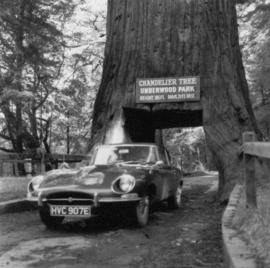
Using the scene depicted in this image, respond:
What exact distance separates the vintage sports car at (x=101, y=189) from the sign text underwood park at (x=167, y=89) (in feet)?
11.3

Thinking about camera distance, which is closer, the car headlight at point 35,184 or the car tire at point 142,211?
the car tire at point 142,211

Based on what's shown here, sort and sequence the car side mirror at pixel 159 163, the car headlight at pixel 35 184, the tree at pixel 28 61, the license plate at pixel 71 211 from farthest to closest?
the tree at pixel 28 61 → the car side mirror at pixel 159 163 → the car headlight at pixel 35 184 → the license plate at pixel 71 211

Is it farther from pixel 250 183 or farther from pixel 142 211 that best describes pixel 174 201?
pixel 250 183

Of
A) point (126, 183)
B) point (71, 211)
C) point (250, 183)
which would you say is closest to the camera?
point (250, 183)

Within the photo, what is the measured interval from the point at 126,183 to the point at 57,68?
1797 cm

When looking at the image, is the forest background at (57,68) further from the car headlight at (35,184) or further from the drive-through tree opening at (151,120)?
the car headlight at (35,184)

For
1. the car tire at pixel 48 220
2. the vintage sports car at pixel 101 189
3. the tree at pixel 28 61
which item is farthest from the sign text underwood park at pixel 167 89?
the tree at pixel 28 61

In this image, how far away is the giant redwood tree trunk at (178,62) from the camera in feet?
38.7

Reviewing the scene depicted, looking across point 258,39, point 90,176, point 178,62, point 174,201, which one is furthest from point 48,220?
point 258,39

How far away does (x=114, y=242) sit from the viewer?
648cm

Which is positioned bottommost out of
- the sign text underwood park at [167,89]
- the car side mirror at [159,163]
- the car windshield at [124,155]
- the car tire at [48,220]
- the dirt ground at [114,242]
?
the dirt ground at [114,242]

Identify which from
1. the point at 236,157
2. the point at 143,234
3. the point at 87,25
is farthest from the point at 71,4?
the point at 143,234

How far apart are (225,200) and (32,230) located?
4338 millimetres

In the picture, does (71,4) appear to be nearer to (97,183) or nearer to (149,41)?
(149,41)
